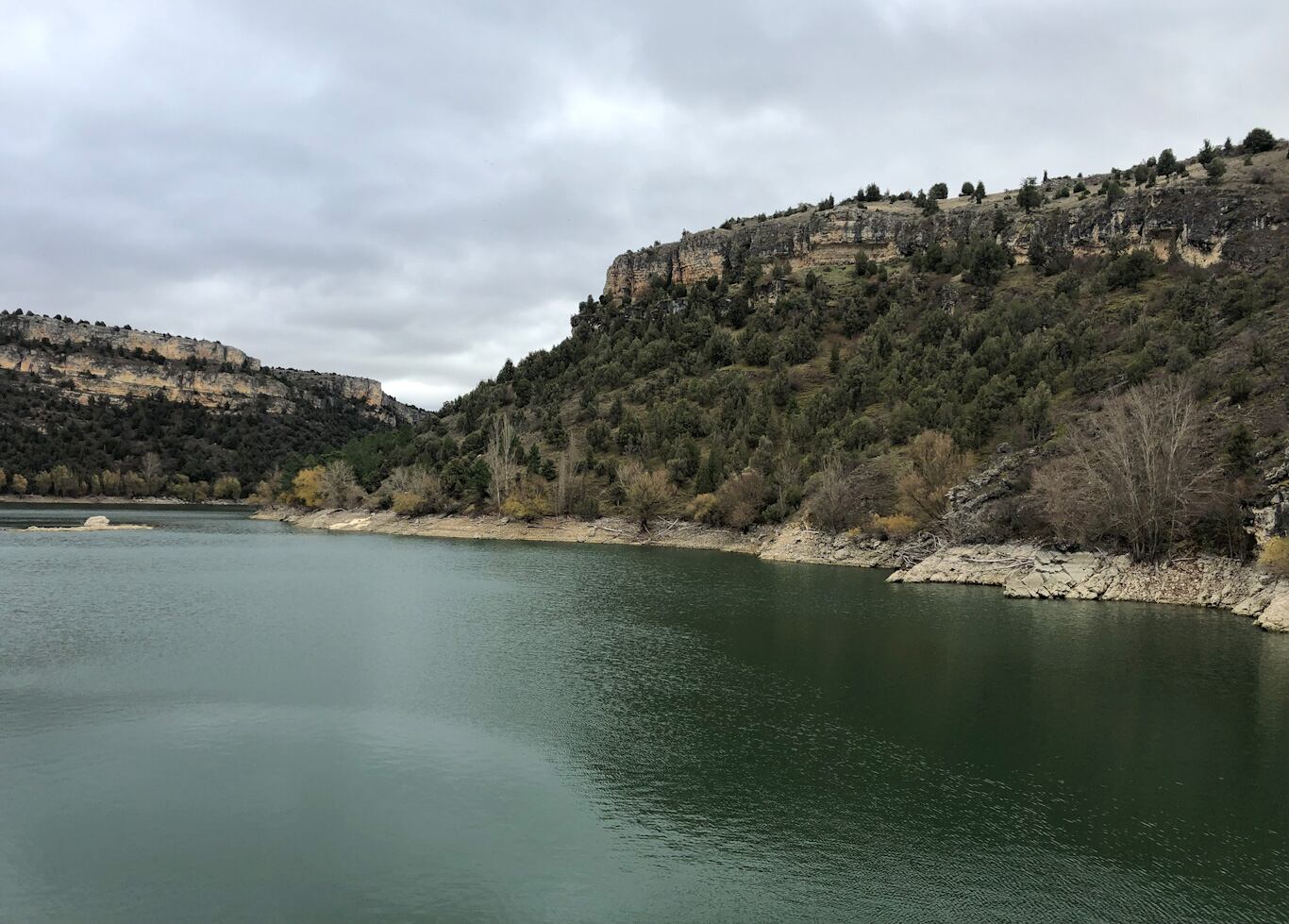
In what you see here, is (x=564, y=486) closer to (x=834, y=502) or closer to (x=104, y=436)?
(x=834, y=502)

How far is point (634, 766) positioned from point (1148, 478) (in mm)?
41060

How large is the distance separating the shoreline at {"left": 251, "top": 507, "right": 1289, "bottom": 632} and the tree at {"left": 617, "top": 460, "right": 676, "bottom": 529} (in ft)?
5.78

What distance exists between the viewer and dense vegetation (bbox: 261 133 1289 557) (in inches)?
2028

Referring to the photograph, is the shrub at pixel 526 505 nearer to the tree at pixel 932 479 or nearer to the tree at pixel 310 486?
the tree at pixel 310 486

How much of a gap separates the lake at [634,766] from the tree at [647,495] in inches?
1796

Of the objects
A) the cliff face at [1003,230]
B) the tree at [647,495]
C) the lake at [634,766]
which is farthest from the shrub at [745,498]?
the cliff face at [1003,230]

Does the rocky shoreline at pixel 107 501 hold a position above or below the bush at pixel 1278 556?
below

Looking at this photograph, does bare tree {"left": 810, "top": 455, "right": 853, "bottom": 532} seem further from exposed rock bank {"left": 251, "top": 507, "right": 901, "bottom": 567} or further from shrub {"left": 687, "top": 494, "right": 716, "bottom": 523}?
shrub {"left": 687, "top": 494, "right": 716, "bottom": 523}

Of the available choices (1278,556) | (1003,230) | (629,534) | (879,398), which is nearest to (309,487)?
(629,534)

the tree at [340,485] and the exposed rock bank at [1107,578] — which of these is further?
the tree at [340,485]

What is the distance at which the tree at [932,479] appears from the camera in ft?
204

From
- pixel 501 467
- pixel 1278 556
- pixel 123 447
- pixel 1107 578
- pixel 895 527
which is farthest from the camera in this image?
pixel 123 447

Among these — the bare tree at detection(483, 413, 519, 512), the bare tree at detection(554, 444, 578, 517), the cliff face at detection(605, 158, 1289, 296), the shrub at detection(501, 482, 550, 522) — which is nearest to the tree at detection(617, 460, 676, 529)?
the bare tree at detection(554, 444, 578, 517)

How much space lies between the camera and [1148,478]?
150 feet
